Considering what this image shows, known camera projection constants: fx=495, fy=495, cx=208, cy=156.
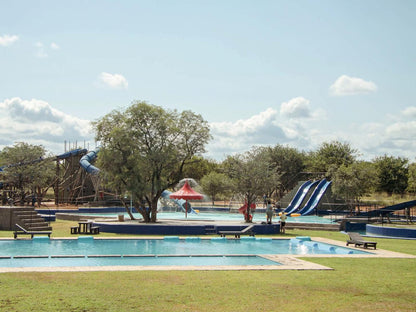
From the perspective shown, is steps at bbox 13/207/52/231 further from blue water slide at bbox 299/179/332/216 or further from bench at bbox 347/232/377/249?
blue water slide at bbox 299/179/332/216

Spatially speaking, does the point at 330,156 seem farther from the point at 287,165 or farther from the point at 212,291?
the point at 212,291

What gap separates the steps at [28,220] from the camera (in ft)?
82.1

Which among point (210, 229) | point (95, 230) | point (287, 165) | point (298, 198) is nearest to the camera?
point (95, 230)

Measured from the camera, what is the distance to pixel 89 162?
54344 mm

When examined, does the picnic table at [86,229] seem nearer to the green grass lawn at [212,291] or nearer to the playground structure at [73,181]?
the green grass lawn at [212,291]

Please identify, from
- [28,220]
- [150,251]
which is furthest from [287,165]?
[150,251]

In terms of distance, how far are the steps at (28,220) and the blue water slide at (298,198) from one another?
81.3 feet

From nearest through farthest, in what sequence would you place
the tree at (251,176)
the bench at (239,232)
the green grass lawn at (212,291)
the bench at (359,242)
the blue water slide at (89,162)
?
the green grass lawn at (212,291)
the bench at (359,242)
the bench at (239,232)
the tree at (251,176)
the blue water slide at (89,162)

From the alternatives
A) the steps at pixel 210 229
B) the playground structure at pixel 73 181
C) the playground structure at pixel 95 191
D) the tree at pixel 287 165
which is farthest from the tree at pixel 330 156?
the steps at pixel 210 229

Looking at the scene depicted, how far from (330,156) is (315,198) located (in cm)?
2854

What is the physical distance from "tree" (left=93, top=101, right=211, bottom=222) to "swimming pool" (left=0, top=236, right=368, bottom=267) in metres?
6.00

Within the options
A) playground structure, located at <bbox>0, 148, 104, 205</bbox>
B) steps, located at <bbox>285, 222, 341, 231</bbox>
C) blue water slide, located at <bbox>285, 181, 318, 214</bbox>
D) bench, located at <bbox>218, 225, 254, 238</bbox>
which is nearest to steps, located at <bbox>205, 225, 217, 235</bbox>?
bench, located at <bbox>218, 225, 254, 238</bbox>

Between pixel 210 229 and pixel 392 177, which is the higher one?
pixel 392 177

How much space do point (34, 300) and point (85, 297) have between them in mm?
948
